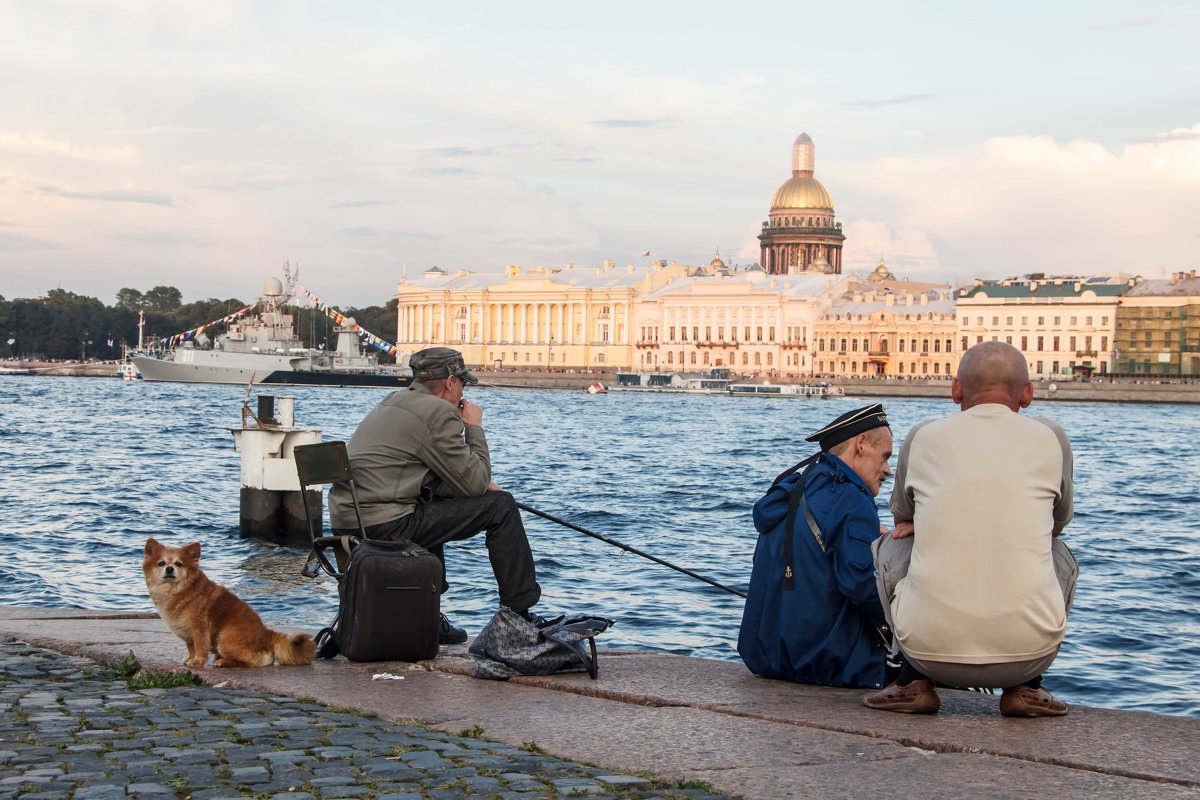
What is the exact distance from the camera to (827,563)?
4.24 meters

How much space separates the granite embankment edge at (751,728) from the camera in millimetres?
3352

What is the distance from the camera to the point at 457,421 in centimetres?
494

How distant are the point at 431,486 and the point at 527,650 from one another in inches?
28.9

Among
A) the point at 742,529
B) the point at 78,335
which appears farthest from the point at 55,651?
the point at 78,335

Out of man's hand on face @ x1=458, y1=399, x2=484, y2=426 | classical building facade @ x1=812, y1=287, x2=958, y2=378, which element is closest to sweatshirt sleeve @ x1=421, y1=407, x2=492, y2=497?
man's hand on face @ x1=458, y1=399, x2=484, y2=426

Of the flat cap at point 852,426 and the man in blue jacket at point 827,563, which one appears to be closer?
the man in blue jacket at point 827,563

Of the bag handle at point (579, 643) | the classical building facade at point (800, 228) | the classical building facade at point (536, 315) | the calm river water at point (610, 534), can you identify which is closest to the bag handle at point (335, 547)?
the bag handle at point (579, 643)

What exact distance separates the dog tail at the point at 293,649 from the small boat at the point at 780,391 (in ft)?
235

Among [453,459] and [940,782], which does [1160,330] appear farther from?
[940,782]

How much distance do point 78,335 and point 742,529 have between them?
96.7 meters

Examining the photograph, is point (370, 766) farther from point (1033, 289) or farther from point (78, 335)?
point (78, 335)

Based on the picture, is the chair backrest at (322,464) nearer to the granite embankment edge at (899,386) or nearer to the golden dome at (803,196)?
the granite embankment edge at (899,386)

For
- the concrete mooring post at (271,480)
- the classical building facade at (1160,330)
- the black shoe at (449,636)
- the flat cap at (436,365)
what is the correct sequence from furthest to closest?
the classical building facade at (1160,330) → the concrete mooring post at (271,480) → the black shoe at (449,636) → the flat cap at (436,365)

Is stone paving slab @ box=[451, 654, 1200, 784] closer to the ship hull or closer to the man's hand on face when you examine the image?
the man's hand on face
